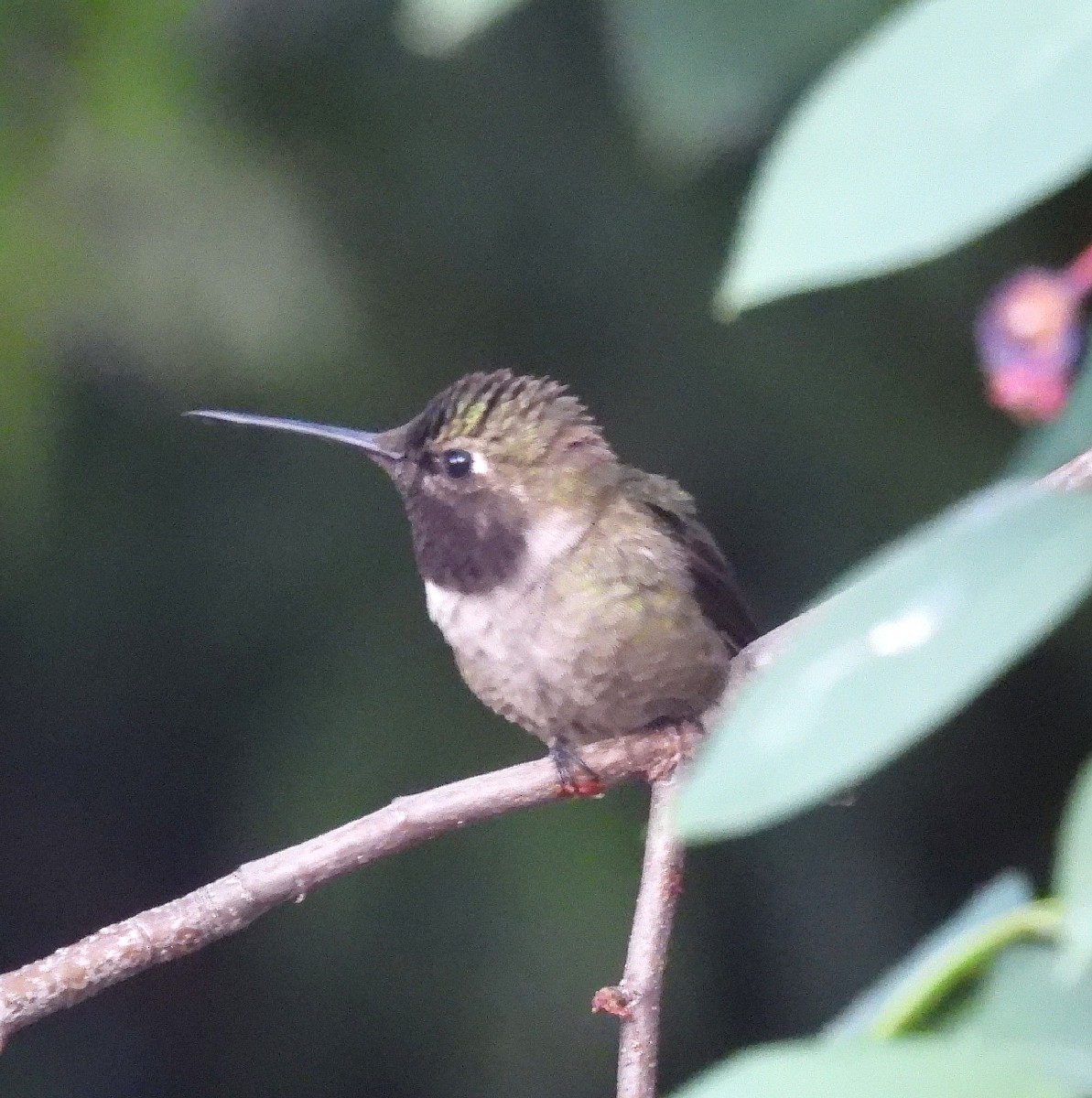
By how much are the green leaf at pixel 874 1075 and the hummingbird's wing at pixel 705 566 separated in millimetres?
1631

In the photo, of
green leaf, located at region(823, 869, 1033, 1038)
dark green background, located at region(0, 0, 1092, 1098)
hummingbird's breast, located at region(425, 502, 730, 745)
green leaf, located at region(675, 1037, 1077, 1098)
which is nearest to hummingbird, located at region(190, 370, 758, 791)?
hummingbird's breast, located at region(425, 502, 730, 745)

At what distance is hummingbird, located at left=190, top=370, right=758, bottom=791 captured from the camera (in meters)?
1.93

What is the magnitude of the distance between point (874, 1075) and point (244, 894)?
814mm

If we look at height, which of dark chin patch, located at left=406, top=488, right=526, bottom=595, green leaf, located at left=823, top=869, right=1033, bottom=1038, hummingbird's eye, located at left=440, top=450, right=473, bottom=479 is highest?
hummingbird's eye, located at left=440, top=450, right=473, bottom=479

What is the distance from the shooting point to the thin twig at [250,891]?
1095 millimetres

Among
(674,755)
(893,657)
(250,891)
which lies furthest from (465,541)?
(893,657)

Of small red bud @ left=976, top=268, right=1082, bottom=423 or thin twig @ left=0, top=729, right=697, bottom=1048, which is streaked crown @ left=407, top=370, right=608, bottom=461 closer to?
thin twig @ left=0, top=729, right=697, bottom=1048

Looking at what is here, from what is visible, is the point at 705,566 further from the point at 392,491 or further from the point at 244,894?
the point at 244,894

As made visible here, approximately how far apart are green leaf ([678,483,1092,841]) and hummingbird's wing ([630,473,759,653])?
1.66 metres

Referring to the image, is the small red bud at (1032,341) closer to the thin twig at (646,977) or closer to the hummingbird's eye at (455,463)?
the thin twig at (646,977)

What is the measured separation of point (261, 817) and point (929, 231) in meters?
2.27

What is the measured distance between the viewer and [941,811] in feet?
8.55

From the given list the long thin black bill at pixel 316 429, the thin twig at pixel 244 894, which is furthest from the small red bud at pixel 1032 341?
the long thin black bill at pixel 316 429

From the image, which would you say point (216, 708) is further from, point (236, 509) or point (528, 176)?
point (528, 176)
